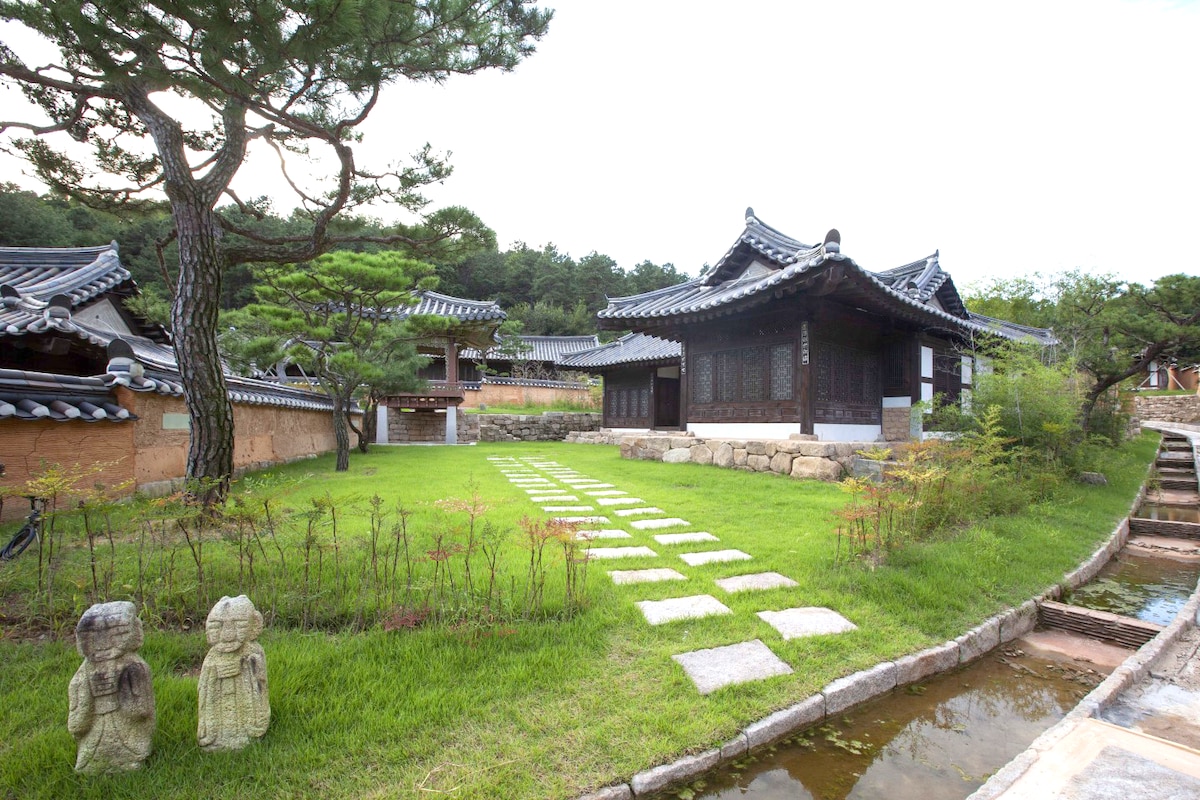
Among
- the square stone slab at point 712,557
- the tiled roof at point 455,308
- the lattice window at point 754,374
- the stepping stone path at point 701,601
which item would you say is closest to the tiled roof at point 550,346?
the tiled roof at point 455,308

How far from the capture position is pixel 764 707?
8.62 ft

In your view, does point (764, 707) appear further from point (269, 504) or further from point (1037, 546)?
point (1037, 546)

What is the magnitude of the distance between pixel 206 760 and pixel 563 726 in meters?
1.37

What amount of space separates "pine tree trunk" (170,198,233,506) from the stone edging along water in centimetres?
457

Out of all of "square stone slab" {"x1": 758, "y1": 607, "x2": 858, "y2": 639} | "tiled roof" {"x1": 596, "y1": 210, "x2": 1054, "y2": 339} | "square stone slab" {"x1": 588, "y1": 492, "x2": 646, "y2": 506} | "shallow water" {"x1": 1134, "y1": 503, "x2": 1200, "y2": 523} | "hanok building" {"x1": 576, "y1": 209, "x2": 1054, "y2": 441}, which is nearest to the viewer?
"square stone slab" {"x1": 758, "y1": 607, "x2": 858, "y2": 639}

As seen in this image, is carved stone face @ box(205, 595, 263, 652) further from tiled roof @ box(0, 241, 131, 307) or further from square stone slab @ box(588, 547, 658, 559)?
tiled roof @ box(0, 241, 131, 307)

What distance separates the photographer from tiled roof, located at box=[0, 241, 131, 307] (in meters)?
8.74

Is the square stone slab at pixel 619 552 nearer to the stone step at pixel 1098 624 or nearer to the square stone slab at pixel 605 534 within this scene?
the square stone slab at pixel 605 534

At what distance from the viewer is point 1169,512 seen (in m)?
9.10

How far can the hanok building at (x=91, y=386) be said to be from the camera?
529 centimetres

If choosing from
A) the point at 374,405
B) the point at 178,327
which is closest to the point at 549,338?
the point at 374,405

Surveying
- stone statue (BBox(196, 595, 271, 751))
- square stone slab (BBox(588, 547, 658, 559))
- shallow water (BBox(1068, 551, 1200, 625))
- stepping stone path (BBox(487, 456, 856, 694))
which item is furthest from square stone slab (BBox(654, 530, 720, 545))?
stone statue (BBox(196, 595, 271, 751))

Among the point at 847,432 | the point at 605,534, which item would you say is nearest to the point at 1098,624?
the point at 605,534

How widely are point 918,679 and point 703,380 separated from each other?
28.2ft
